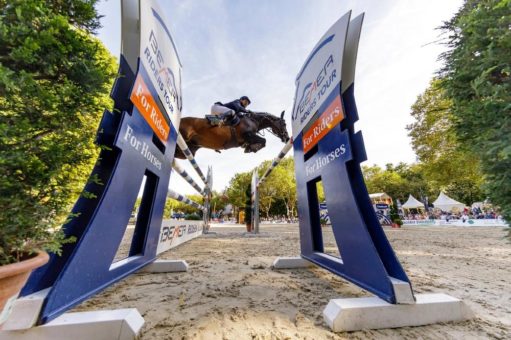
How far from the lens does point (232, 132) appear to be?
141 inches

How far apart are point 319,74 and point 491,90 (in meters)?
1.03

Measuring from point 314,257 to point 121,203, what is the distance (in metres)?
1.54

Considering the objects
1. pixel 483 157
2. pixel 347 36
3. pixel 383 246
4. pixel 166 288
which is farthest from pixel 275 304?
pixel 347 36

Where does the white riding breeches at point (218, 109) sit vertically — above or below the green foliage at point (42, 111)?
above

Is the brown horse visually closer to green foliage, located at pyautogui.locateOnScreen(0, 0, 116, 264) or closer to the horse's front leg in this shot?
the horse's front leg

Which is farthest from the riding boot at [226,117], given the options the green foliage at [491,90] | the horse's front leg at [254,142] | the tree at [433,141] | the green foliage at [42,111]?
the tree at [433,141]

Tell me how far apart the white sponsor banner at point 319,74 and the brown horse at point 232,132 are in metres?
1.42

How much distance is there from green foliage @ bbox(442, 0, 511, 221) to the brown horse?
9.09 ft

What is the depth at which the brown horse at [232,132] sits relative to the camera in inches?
133

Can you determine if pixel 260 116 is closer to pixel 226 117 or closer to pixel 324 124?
pixel 226 117

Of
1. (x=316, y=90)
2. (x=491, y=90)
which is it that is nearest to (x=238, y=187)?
(x=316, y=90)

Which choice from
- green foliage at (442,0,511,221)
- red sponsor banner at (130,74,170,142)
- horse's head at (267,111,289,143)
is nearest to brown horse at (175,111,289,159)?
horse's head at (267,111,289,143)

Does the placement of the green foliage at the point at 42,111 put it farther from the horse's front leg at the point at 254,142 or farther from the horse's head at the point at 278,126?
the horse's head at the point at 278,126

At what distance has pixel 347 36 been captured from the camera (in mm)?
1499
